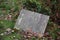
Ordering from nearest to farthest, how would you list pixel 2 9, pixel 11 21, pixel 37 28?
pixel 37 28
pixel 11 21
pixel 2 9

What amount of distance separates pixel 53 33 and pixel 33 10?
822 mm

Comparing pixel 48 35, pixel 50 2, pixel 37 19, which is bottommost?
pixel 48 35

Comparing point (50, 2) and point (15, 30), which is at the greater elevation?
point (50, 2)

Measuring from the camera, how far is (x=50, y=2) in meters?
4.95

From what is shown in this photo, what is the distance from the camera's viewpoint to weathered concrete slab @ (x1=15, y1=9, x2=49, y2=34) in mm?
4516

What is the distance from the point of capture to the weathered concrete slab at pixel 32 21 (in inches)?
178

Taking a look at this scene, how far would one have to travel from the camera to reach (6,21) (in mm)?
4914

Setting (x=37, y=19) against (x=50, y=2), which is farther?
(x=50, y=2)

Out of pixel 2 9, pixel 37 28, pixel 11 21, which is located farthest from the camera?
pixel 2 9

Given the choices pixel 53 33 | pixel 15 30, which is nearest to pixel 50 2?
pixel 53 33

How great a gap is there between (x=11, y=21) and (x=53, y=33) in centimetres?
110

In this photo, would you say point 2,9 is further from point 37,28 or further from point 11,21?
point 37,28

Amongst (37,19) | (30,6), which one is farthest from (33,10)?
(37,19)

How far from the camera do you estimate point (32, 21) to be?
460cm
